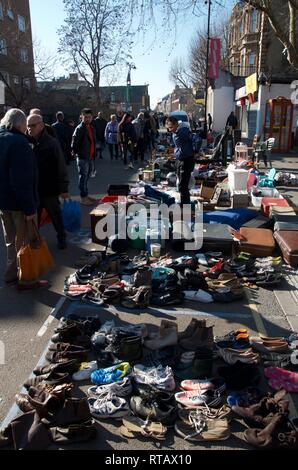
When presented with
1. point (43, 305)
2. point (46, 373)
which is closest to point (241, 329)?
point (46, 373)

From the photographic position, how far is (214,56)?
29.5 metres

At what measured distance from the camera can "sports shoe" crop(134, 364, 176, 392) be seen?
336 centimetres

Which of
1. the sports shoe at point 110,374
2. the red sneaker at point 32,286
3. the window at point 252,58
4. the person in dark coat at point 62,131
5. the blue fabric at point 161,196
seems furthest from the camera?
Answer: the window at point 252,58

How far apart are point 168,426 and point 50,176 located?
4.37 m

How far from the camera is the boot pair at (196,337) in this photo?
3945 millimetres

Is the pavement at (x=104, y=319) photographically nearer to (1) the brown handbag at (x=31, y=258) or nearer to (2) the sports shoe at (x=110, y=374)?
(2) the sports shoe at (x=110, y=374)

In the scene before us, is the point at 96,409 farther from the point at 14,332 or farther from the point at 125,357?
the point at 14,332

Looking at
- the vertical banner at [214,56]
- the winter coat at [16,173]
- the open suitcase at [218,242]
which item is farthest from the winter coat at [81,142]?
the vertical banner at [214,56]

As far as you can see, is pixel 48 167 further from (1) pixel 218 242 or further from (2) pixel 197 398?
(2) pixel 197 398

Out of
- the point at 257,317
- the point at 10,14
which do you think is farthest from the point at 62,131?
the point at 10,14

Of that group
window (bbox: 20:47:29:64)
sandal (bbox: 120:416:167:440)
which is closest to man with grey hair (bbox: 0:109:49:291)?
sandal (bbox: 120:416:167:440)

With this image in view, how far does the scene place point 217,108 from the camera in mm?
37156

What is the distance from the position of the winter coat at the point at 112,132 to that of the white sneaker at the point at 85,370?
1324 centimetres

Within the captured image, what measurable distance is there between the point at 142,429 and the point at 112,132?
46.7 feet
